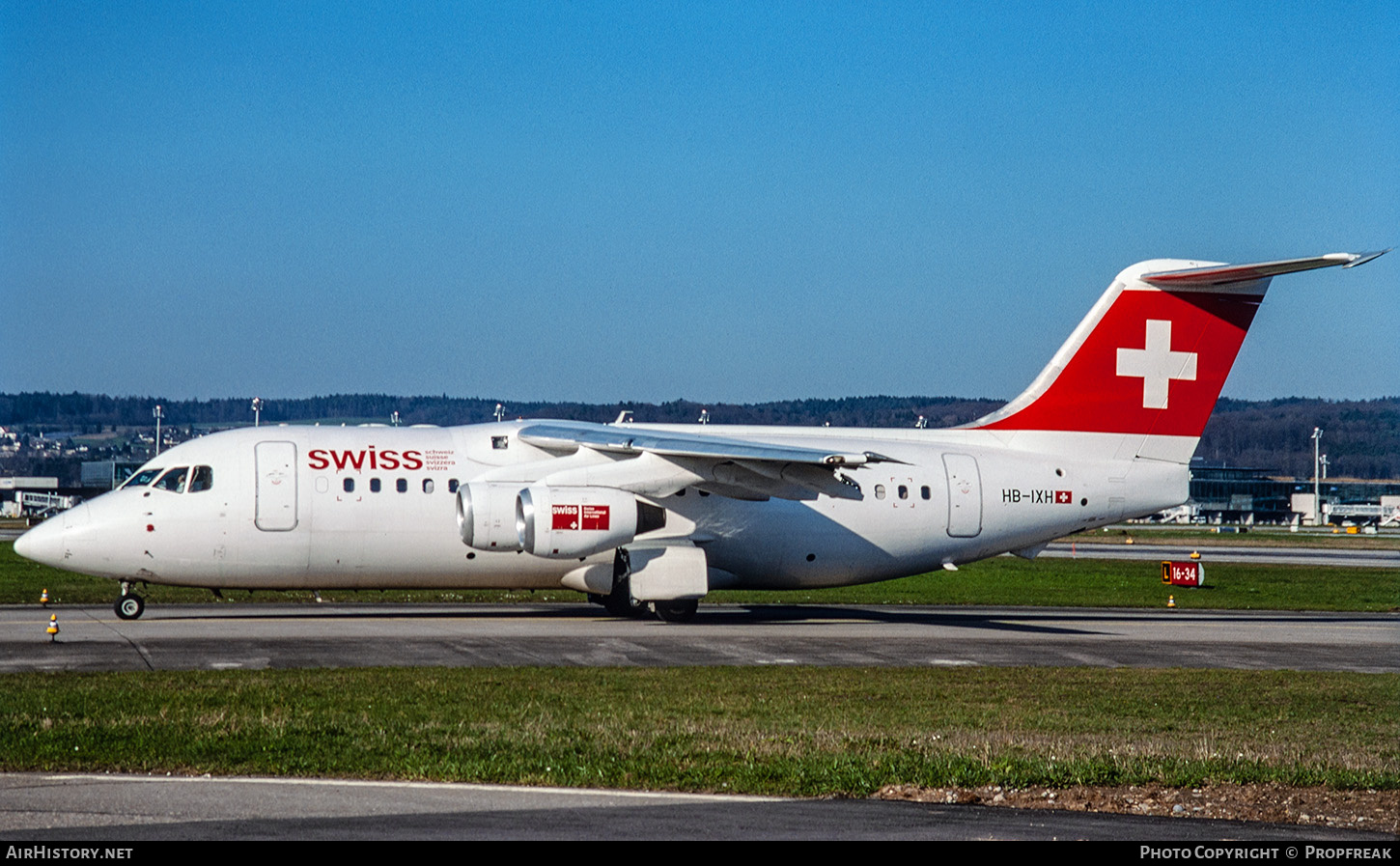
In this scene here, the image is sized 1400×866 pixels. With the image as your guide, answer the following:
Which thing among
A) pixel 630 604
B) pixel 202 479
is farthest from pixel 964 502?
pixel 202 479

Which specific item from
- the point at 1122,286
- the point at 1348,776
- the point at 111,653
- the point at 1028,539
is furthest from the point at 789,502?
the point at 1348,776

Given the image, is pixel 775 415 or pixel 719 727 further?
pixel 775 415

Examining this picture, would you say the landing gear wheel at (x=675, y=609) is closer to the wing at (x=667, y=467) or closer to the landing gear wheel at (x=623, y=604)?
the landing gear wheel at (x=623, y=604)

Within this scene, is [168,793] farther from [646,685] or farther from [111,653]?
[111,653]

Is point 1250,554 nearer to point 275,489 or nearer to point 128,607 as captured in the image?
point 275,489

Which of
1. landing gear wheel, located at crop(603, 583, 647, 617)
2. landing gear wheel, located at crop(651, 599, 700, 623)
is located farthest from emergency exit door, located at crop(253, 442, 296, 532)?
landing gear wheel, located at crop(651, 599, 700, 623)

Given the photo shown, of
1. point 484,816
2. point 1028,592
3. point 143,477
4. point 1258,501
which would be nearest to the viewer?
point 484,816

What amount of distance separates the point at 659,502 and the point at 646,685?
Result: 31.6 feet

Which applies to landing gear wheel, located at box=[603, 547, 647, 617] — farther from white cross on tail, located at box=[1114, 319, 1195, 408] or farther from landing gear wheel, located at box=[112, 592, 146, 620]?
white cross on tail, located at box=[1114, 319, 1195, 408]

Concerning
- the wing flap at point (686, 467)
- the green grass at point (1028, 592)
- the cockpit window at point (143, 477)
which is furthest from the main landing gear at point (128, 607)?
the wing flap at point (686, 467)

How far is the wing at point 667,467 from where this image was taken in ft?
83.0

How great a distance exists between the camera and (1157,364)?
28797 millimetres

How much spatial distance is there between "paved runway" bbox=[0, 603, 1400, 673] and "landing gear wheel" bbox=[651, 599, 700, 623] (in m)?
0.22

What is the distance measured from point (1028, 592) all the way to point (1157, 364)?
10.9 m
